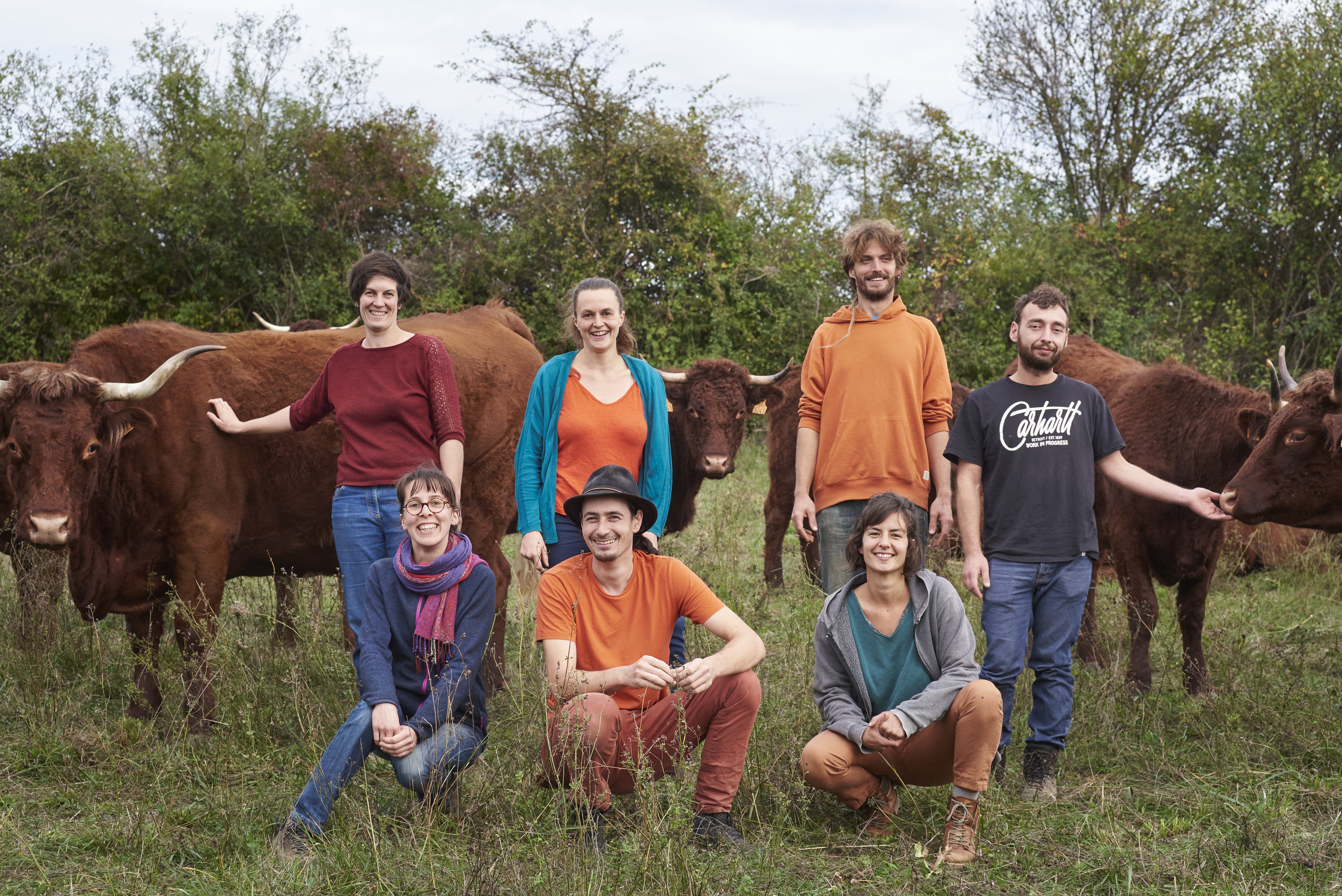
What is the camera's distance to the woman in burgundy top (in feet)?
14.9

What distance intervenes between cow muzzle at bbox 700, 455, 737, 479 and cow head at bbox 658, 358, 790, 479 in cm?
4

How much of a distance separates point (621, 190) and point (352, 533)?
14485 mm

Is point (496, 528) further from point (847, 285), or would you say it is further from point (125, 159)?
point (125, 159)

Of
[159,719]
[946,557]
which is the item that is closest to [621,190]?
[946,557]

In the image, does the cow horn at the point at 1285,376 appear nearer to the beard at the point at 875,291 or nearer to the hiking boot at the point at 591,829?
the beard at the point at 875,291

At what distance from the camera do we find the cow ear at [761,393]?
351 inches

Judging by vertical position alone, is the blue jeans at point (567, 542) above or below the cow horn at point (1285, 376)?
below

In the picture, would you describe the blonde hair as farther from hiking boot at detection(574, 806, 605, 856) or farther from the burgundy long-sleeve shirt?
hiking boot at detection(574, 806, 605, 856)

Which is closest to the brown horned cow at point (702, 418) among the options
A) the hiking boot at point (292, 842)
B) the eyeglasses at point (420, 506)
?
the eyeglasses at point (420, 506)

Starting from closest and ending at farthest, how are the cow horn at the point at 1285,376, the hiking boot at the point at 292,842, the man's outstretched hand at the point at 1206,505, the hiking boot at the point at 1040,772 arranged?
the hiking boot at the point at 292,842 < the hiking boot at the point at 1040,772 < the man's outstretched hand at the point at 1206,505 < the cow horn at the point at 1285,376

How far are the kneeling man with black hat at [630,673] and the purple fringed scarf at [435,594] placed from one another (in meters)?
0.32

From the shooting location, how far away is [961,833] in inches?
137

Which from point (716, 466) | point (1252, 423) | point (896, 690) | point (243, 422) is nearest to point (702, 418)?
point (716, 466)

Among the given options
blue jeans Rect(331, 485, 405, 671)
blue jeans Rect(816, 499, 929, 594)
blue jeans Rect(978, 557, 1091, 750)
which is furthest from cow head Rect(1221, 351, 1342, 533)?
blue jeans Rect(331, 485, 405, 671)
